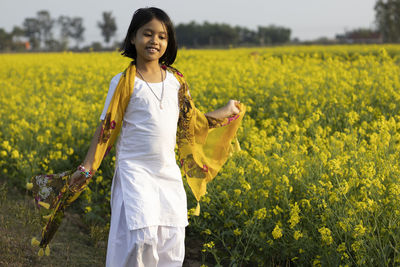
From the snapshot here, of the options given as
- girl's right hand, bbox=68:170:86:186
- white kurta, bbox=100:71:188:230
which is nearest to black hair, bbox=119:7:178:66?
white kurta, bbox=100:71:188:230

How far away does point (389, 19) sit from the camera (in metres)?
40.5

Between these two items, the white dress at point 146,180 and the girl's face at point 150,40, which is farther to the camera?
the girl's face at point 150,40

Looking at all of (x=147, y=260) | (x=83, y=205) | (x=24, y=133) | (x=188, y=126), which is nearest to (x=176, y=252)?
(x=147, y=260)

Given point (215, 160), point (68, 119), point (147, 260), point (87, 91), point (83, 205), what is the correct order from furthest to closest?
point (87, 91), point (68, 119), point (83, 205), point (215, 160), point (147, 260)

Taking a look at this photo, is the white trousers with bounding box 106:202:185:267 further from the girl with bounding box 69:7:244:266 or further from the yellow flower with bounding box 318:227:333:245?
the yellow flower with bounding box 318:227:333:245

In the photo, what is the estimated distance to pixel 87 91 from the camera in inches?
258

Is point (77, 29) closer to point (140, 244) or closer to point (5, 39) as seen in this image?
point (5, 39)

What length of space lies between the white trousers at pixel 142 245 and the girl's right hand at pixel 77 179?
0.21 metres

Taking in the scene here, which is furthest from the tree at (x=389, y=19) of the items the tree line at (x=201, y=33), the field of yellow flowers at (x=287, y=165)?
the field of yellow flowers at (x=287, y=165)

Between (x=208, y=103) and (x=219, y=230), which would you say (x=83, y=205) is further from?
(x=208, y=103)

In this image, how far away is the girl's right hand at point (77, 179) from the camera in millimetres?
2030

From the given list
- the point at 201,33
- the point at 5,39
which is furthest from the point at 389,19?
the point at 5,39

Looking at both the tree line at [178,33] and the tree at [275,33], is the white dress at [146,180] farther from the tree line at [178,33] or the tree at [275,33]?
the tree at [275,33]

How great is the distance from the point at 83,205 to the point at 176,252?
2.26m
